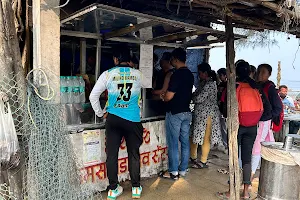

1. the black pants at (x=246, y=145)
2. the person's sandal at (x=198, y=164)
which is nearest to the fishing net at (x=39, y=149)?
the black pants at (x=246, y=145)

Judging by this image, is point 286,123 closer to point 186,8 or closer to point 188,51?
point 188,51

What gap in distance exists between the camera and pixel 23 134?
230 centimetres

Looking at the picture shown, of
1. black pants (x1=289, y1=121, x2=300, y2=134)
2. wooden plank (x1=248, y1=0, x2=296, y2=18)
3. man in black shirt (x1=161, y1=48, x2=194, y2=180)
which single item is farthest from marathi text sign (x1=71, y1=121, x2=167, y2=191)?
black pants (x1=289, y1=121, x2=300, y2=134)

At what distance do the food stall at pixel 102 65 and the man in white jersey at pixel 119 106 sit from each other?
30cm

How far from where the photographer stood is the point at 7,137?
6.54 feet

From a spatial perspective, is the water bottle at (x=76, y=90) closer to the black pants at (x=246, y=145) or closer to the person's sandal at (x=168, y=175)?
the person's sandal at (x=168, y=175)

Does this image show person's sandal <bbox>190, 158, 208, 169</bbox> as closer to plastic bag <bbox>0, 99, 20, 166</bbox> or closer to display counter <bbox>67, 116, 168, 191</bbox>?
display counter <bbox>67, 116, 168, 191</bbox>

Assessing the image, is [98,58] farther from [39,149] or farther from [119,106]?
[39,149]

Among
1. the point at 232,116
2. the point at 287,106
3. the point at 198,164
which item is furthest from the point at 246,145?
the point at 287,106

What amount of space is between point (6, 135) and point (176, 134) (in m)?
2.87

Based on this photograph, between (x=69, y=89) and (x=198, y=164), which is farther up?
(x=69, y=89)

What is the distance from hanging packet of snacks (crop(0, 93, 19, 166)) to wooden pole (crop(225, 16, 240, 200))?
2.52 meters

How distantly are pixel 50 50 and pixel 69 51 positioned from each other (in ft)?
6.89

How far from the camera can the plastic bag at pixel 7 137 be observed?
1.97 m
